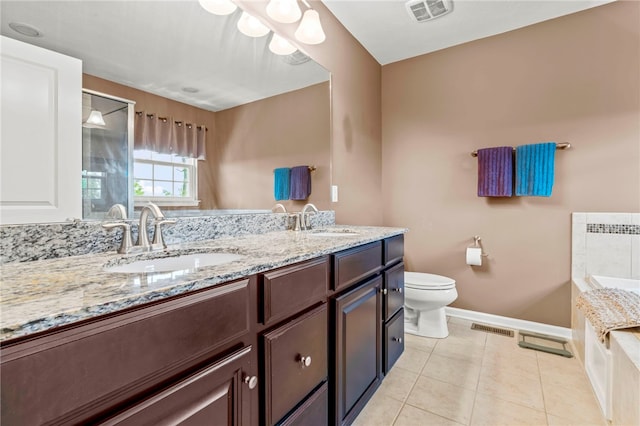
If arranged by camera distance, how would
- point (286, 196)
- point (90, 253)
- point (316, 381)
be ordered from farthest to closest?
1. point (286, 196)
2. point (316, 381)
3. point (90, 253)

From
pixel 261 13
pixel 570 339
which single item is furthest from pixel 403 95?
pixel 570 339

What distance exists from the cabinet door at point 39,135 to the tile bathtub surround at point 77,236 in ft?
0.12

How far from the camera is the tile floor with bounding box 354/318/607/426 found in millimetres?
1434

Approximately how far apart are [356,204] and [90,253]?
1.93 meters

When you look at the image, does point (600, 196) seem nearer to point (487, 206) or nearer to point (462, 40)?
point (487, 206)

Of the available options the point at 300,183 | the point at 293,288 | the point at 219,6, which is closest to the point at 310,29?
the point at 219,6

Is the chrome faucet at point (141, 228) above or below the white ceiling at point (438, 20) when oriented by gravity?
below

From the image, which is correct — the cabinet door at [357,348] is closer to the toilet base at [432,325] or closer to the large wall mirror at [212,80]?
the large wall mirror at [212,80]

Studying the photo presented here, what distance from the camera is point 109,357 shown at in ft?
1.69

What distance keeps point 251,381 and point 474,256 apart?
7.21 ft

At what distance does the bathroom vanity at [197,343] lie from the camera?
0.45m

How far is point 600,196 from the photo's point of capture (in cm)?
213

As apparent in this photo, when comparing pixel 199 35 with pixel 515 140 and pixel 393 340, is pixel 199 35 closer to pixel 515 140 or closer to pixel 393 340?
pixel 393 340


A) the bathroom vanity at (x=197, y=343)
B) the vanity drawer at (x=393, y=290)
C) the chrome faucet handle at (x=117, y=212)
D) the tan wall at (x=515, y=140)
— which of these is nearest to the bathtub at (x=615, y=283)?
the tan wall at (x=515, y=140)
